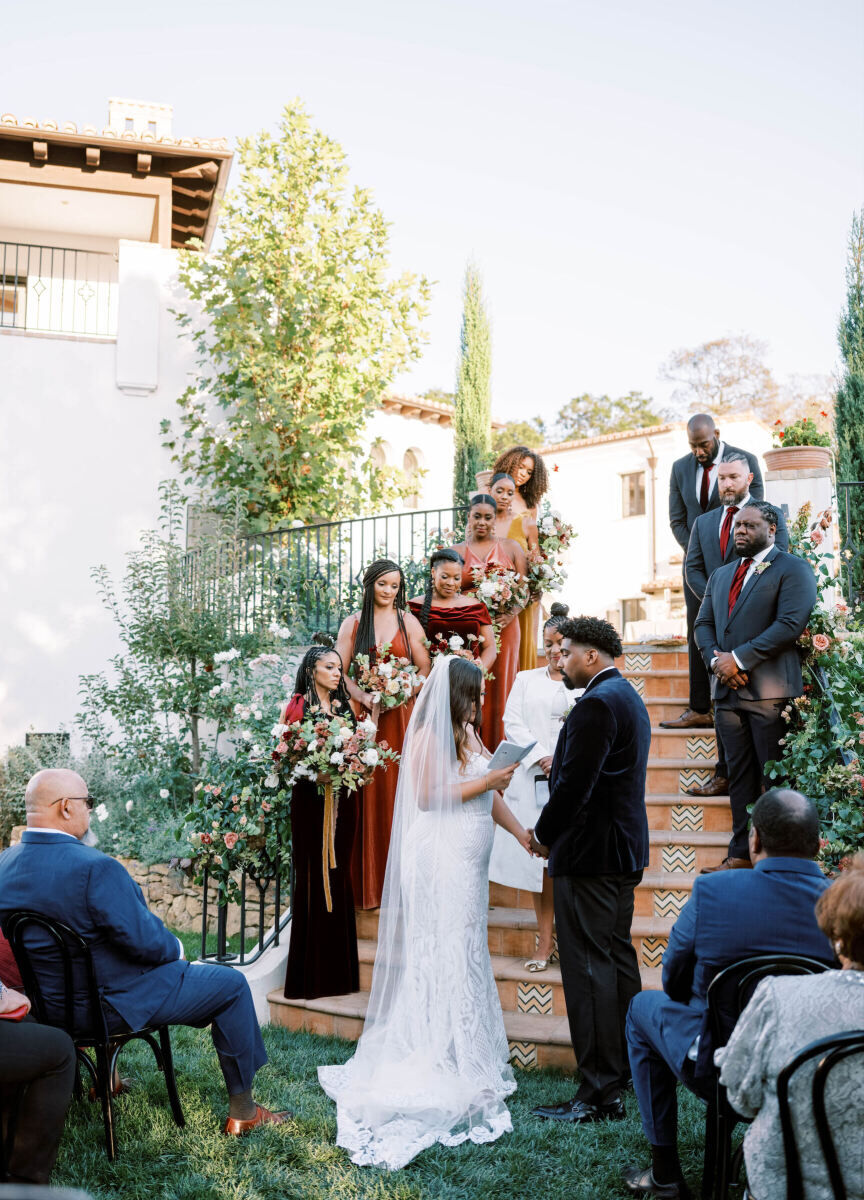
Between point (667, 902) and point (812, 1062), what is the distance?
12.0ft

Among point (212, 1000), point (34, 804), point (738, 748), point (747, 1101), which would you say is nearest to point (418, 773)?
point (212, 1000)

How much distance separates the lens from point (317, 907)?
5.97 metres

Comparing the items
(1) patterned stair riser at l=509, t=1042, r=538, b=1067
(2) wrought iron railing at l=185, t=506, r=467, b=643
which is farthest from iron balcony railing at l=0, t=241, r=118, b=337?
(1) patterned stair riser at l=509, t=1042, r=538, b=1067

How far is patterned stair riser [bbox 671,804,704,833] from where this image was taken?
7090 millimetres

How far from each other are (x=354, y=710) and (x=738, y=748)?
2.34 metres

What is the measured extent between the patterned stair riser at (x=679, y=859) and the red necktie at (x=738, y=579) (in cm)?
155

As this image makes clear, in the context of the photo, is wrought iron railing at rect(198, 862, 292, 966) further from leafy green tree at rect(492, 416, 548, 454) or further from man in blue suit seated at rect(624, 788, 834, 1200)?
leafy green tree at rect(492, 416, 548, 454)

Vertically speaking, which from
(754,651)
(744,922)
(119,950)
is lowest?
(119,950)

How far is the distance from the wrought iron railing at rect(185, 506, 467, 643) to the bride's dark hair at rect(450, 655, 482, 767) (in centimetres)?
495

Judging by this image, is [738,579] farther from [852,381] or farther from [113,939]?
[852,381]

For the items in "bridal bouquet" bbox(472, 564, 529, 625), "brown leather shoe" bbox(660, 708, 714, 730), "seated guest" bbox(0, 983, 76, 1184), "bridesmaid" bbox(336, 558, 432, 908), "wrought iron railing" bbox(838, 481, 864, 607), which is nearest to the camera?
"seated guest" bbox(0, 983, 76, 1184)

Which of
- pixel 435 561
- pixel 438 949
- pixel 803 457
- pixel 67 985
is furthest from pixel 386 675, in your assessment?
pixel 803 457

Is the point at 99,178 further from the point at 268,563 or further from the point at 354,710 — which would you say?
the point at 354,710

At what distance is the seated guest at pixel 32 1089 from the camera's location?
3570 millimetres
